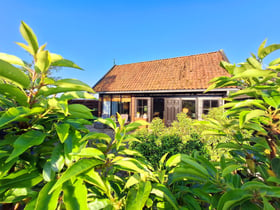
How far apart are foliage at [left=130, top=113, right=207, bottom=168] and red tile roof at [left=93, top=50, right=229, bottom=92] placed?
5781mm

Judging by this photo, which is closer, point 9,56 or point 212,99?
point 9,56

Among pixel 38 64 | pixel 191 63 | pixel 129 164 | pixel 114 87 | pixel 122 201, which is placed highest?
pixel 191 63

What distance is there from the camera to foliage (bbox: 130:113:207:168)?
3041 millimetres

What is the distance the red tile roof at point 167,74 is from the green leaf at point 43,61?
860 centimetres

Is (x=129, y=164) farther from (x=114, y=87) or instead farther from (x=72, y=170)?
(x=114, y=87)

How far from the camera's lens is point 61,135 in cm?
64

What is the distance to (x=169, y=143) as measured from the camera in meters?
3.11

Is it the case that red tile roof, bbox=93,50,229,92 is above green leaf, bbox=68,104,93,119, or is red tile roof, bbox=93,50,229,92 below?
above

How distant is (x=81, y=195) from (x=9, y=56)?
0.79 m

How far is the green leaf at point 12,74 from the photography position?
0.58 meters

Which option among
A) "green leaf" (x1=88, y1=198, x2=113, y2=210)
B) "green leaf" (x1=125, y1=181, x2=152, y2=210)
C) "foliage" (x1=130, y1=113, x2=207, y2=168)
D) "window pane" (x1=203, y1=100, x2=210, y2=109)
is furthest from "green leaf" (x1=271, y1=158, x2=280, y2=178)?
"window pane" (x1=203, y1=100, x2=210, y2=109)

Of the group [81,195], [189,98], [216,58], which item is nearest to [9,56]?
[81,195]

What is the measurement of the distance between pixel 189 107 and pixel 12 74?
987 cm

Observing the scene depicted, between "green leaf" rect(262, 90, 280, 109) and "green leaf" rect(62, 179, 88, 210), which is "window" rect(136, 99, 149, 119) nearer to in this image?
"green leaf" rect(262, 90, 280, 109)
